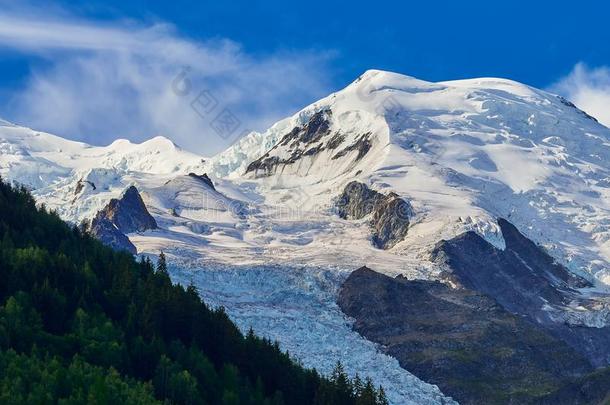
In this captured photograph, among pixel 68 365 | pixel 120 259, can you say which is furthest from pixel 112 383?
pixel 120 259

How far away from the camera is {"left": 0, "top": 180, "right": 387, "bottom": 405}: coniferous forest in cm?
9769

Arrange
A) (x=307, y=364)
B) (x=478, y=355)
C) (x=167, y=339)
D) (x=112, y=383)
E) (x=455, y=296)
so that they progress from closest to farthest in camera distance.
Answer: (x=112, y=383), (x=167, y=339), (x=307, y=364), (x=478, y=355), (x=455, y=296)

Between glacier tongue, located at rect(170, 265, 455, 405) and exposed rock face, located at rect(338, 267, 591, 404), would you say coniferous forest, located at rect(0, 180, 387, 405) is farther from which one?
exposed rock face, located at rect(338, 267, 591, 404)

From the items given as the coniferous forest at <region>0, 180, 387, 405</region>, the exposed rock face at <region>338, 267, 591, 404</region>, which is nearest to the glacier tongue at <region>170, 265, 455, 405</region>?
the exposed rock face at <region>338, 267, 591, 404</region>

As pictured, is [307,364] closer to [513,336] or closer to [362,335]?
[362,335]

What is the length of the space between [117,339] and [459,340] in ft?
241

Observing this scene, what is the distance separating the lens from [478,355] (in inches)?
6816

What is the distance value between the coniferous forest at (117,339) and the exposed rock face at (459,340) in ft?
138

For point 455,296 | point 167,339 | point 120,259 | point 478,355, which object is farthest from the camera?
point 455,296

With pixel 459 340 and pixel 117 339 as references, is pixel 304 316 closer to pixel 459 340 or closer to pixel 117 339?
pixel 459 340

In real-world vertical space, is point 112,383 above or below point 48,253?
below

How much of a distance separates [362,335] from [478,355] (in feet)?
43.4

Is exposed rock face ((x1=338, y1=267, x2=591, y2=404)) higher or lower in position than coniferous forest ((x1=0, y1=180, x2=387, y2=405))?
higher

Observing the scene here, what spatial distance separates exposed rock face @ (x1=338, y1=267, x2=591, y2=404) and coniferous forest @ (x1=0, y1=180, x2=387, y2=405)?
41.9 m
